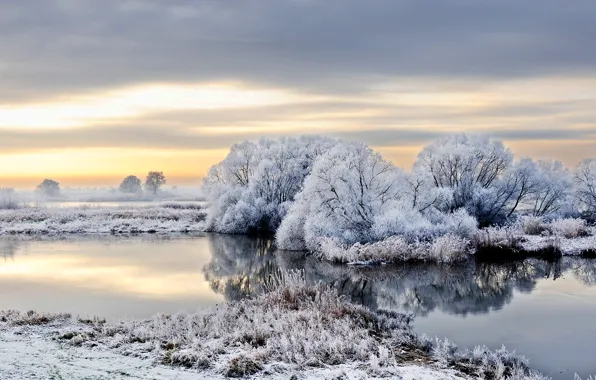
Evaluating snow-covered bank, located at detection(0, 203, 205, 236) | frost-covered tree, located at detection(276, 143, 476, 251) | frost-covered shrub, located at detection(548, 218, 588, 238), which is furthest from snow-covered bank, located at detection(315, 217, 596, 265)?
snow-covered bank, located at detection(0, 203, 205, 236)

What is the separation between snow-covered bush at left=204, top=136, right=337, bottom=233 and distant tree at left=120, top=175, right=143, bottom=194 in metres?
82.8

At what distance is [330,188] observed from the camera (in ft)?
101

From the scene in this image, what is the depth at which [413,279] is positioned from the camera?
22.6 metres

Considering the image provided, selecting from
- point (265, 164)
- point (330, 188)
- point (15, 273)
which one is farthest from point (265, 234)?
point (15, 273)

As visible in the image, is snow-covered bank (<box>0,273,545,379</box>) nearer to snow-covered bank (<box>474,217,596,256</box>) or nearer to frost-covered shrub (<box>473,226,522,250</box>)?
frost-covered shrub (<box>473,226,522,250</box>)

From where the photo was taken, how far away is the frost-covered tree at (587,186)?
143 feet

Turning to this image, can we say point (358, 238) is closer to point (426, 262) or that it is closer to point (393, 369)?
point (426, 262)

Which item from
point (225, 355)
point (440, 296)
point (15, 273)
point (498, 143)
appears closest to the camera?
point (225, 355)

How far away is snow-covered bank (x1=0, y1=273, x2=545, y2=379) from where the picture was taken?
10.8m

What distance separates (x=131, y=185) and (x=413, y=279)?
113 m

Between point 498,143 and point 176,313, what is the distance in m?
31.0

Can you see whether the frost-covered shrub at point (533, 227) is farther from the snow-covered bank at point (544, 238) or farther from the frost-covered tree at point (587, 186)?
the frost-covered tree at point (587, 186)

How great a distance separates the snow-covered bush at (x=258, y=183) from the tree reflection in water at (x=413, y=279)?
46.4 feet

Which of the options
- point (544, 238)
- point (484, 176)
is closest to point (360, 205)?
point (544, 238)
